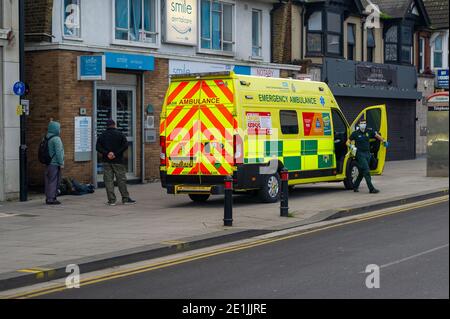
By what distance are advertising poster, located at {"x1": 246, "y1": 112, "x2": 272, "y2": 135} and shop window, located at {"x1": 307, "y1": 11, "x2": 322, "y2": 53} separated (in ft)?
46.3

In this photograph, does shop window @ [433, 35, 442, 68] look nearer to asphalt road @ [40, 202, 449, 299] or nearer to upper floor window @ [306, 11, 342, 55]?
upper floor window @ [306, 11, 342, 55]

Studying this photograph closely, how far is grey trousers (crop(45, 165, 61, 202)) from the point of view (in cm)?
1789

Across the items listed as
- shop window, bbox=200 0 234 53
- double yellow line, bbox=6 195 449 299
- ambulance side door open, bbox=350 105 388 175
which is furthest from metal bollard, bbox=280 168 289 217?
shop window, bbox=200 0 234 53

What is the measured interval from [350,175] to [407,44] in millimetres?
17660

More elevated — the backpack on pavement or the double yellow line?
the backpack on pavement

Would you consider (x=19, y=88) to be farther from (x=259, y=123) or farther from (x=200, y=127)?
(x=259, y=123)

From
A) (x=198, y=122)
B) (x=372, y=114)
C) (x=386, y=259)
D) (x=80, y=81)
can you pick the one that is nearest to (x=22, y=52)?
(x=80, y=81)

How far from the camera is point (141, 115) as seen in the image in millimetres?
23078

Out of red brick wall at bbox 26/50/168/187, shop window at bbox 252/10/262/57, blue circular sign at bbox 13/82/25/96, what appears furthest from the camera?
shop window at bbox 252/10/262/57

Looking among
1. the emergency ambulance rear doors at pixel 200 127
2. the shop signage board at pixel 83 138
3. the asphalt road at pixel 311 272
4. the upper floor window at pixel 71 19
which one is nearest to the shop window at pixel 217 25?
the upper floor window at pixel 71 19

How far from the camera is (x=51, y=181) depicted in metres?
17.9

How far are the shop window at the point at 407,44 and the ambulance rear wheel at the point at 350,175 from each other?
17004 mm

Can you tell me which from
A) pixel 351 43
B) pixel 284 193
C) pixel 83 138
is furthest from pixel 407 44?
pixel 284 193
